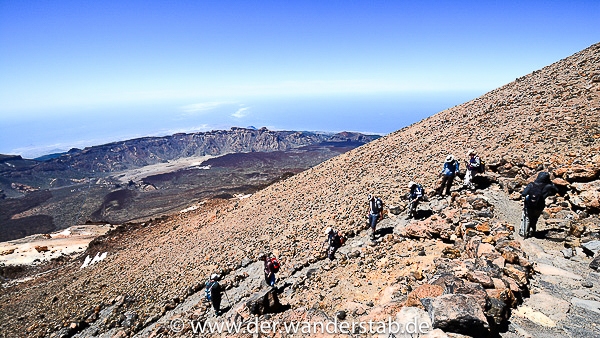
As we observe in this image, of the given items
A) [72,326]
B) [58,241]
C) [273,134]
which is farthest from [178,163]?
[72,326]

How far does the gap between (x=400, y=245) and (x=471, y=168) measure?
416 centimetres

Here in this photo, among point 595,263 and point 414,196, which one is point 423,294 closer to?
point 595,263

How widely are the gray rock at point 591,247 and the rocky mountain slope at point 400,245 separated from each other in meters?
0.17

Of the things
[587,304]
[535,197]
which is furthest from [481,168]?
[587,304]

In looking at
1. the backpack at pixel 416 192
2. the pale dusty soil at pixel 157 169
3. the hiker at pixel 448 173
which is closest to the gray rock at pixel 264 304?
the backpack at pixel 416 192

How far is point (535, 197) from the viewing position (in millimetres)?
6719

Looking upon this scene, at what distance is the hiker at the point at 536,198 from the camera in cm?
667

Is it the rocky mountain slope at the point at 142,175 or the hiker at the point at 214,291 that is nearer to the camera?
the hiker at the point at 214,291

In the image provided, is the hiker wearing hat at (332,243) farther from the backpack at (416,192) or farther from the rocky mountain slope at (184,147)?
the rocky mountain slope at (184,147)

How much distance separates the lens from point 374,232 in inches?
374

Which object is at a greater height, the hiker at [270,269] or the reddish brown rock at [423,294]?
the reddish brown rock at [423,294]

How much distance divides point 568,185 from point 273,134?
140 m

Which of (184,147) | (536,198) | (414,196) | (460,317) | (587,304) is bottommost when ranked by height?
(587,304)

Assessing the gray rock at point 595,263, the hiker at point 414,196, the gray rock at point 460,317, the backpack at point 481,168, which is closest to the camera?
the gray rock at point 460,317
